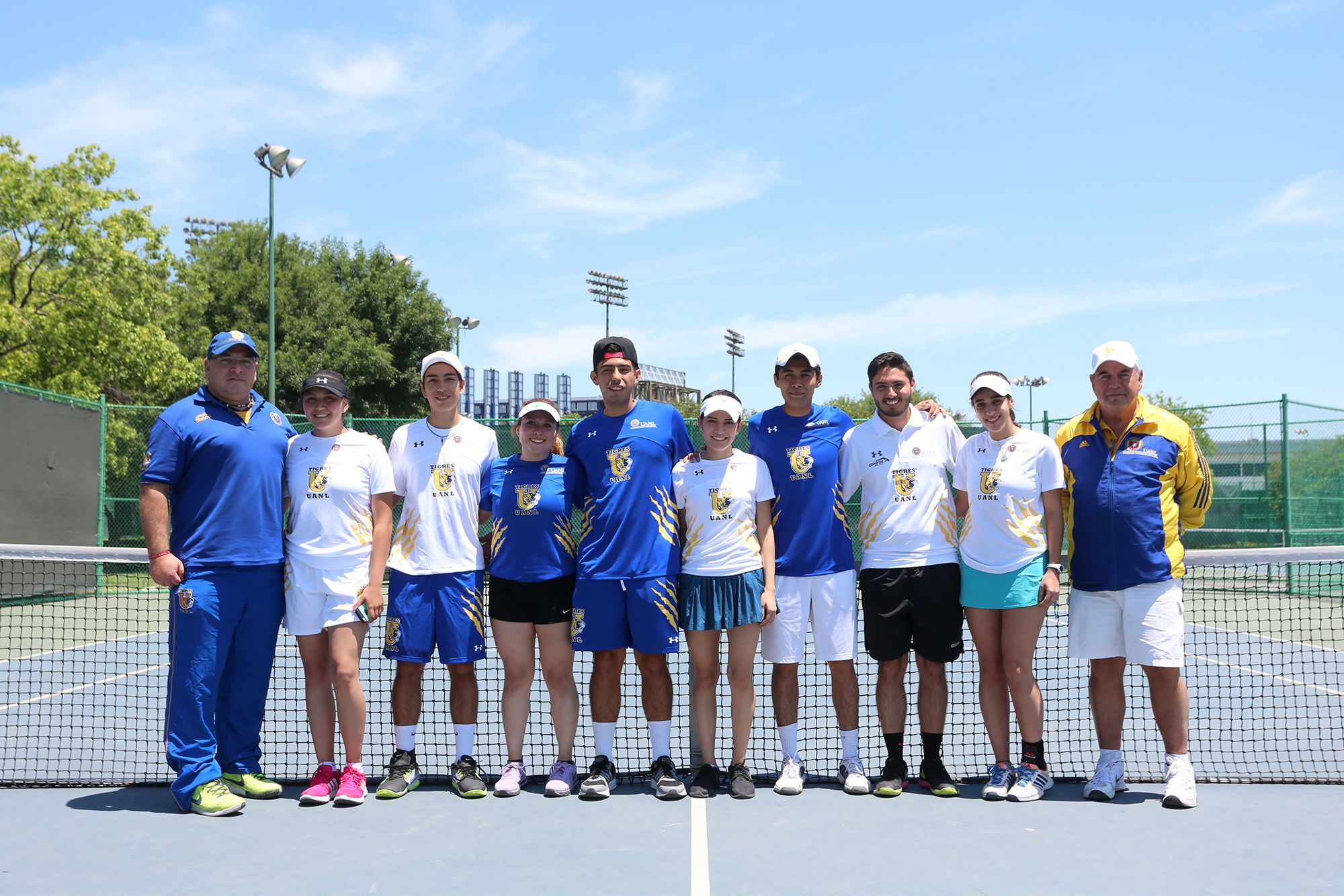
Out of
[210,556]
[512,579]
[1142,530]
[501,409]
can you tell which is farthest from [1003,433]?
[501,409]

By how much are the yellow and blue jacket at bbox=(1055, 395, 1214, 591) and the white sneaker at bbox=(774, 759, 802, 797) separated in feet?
5.65

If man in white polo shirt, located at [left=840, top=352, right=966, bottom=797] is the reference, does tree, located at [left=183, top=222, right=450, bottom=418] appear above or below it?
above

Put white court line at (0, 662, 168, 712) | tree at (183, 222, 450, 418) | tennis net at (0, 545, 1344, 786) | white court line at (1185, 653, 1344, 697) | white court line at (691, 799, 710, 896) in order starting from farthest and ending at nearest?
tree at (183, 222, 450, 418) → white court line at (1185, 653, 1344, 697) → white court line at (0, 662, 168, 712) → tennis net at (0, 545, 1344, 786) → white court line at (691, 799, 710, 896)

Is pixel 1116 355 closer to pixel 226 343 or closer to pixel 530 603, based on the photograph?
pixel 530 603

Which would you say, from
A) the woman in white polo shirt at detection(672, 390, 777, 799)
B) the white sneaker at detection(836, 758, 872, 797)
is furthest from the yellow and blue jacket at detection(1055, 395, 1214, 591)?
the woman in white polo shirt at detection(672, 390, 777, 799)

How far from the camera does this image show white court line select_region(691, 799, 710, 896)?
11.8 feet

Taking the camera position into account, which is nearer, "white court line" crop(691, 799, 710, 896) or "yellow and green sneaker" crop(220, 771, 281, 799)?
"white court line" crop(691, 799, 710, 896)

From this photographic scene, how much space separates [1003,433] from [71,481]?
580 inches

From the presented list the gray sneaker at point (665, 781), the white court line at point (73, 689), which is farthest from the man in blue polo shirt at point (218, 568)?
the white court line at point (73, 689)

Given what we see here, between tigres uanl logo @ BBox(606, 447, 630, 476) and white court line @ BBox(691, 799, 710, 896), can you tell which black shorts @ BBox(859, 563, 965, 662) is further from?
tigres uanl logo @ BBox(606, 447, 630, 476)

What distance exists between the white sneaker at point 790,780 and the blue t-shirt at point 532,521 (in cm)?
148

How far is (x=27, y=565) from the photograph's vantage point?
14.6 metres

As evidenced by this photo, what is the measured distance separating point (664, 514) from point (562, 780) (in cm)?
142

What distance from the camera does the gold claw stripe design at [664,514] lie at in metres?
4.82
